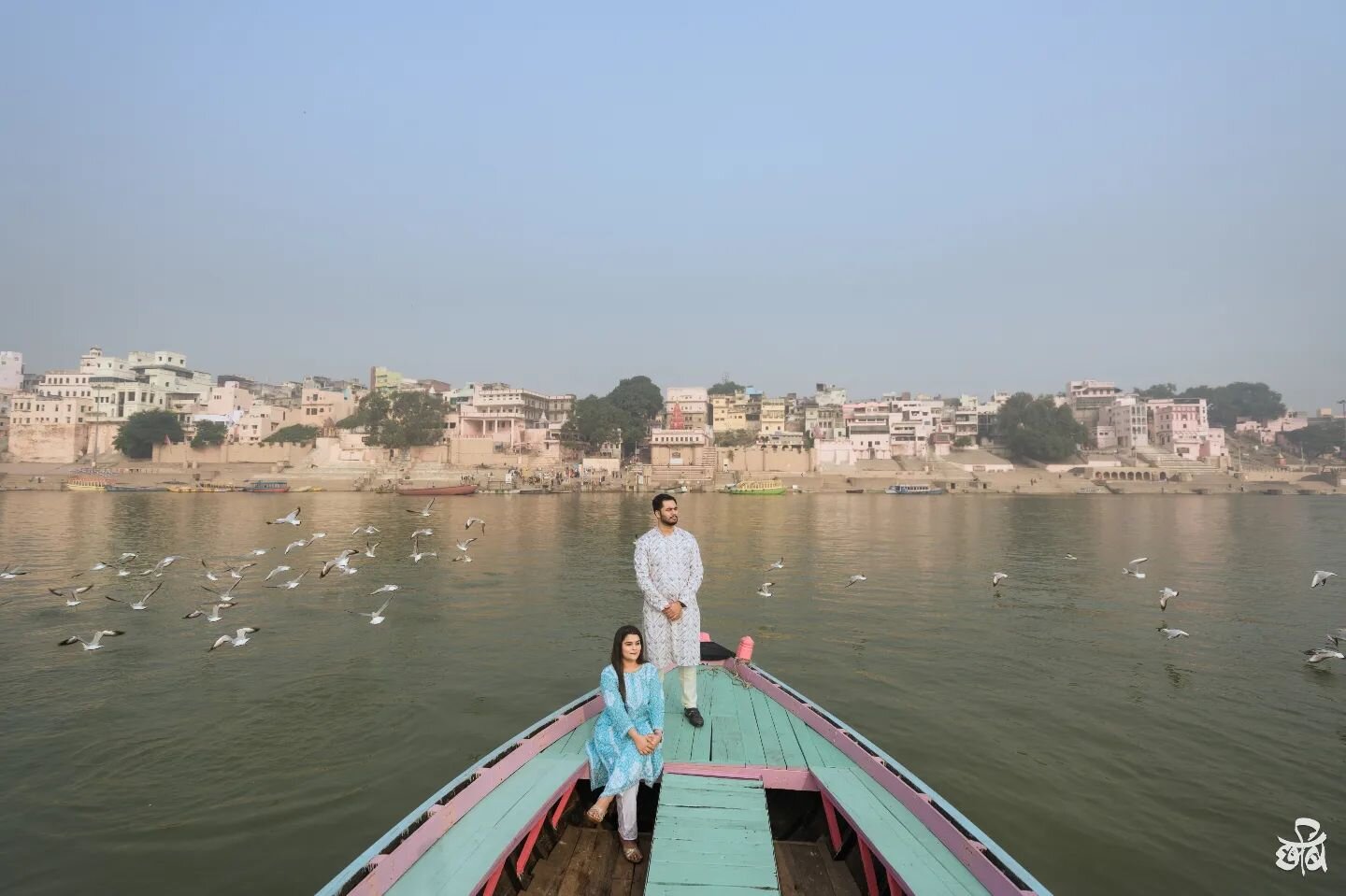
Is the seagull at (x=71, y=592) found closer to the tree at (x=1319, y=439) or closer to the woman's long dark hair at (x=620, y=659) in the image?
the woman's long dark hair at (x=620, y=659)

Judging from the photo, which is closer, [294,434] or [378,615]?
[378,615]

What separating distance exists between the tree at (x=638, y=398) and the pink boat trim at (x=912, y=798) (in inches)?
3209

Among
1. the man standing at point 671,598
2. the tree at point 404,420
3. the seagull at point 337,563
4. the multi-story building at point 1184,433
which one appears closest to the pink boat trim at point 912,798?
the man standing at point 671,598

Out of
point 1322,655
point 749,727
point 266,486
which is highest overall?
point 749,727

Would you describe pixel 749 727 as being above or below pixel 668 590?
below

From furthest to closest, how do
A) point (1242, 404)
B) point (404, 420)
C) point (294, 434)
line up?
1. point (1242, 404)
2. point (294, 434)
3. point (404, 420)

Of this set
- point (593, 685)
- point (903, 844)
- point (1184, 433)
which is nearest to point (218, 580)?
point (593, 685)

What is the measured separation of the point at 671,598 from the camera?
5.86 meters

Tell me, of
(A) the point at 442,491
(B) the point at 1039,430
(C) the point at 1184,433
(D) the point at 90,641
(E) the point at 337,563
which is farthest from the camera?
(C) the point at 1184,433

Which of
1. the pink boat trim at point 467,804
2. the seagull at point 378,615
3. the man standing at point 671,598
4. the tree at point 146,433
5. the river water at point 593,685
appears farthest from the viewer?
the tree at point 146,433

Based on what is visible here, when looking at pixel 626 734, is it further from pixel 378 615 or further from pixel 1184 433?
pixel 1184 433

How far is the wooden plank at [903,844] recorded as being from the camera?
141 inches

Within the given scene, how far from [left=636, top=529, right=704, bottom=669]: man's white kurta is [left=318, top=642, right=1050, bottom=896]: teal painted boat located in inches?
23.4

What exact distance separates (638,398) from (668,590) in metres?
82.7
